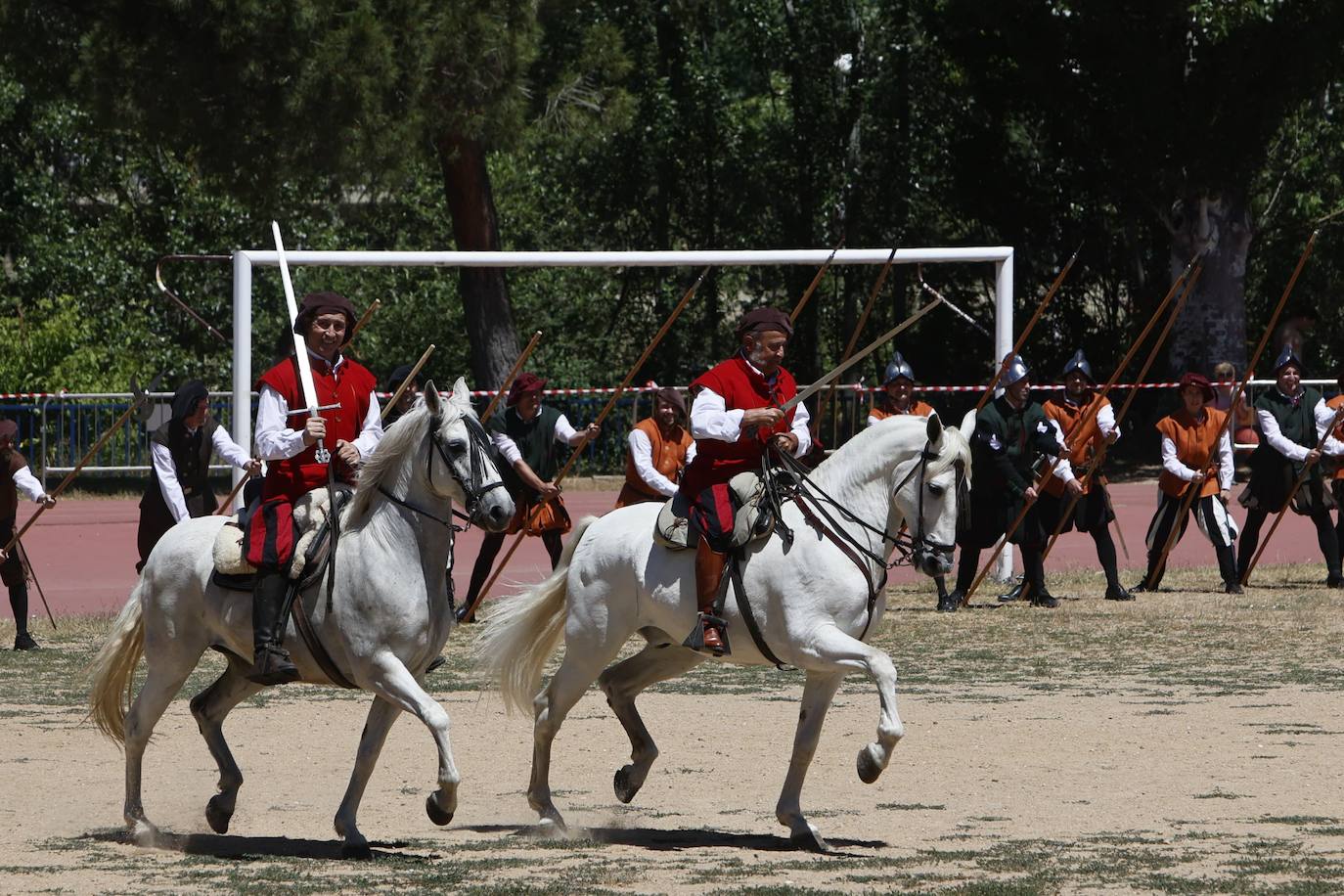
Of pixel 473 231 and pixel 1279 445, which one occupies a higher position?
pixel 473 231

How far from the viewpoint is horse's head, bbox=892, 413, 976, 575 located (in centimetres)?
759

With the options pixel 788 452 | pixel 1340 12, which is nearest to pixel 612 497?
pixel 1340 12

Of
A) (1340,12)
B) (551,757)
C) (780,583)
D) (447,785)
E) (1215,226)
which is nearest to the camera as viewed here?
(447,785)

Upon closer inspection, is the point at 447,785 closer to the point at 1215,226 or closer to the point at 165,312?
the point at 1215,226

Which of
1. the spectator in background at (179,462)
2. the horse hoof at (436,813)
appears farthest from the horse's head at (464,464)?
the spectator in background at (179,462)

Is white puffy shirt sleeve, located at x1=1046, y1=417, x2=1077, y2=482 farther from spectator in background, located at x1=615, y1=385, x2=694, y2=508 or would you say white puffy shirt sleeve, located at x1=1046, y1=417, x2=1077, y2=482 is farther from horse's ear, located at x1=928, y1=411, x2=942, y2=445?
horse's ear, located at x1=928, y1=411, x2=942, y2=445

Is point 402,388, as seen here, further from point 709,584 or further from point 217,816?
point 217,816

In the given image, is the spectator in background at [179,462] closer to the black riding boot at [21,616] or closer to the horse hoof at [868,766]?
the black riding boot at [21,616]

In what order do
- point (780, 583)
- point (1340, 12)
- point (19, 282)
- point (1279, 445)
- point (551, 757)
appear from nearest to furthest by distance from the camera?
point (780, 583), point (551, 757), point (1279, 445), point (1340, 12), point (19, 282)

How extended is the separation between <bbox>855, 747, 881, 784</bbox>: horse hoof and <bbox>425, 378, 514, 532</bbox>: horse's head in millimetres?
1489

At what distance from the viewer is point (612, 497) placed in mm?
26109

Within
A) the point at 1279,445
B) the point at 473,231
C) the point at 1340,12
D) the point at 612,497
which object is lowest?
the point at 612,497

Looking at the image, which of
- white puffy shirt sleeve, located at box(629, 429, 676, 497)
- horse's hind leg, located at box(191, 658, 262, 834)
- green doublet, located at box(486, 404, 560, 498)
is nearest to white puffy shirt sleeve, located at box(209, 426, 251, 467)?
horse's hind leg, located at box(191, 658, 262, 834)

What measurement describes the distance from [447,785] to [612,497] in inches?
751
